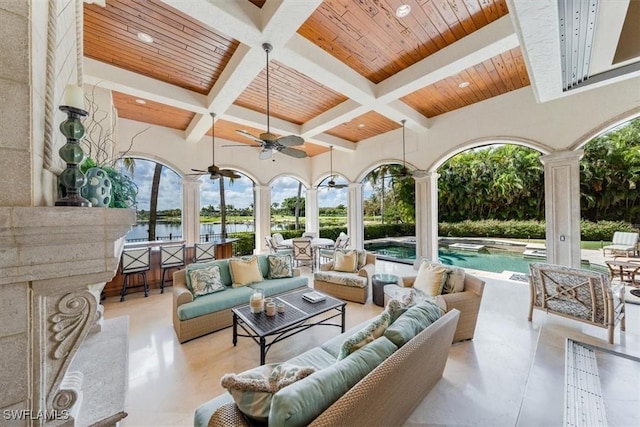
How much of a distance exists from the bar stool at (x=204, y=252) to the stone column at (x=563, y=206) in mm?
6750

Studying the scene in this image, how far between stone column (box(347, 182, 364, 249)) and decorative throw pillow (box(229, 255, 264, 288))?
4.40 meters

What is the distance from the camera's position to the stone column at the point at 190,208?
21.6 ft

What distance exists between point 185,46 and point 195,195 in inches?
174

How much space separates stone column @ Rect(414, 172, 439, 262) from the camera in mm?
5828

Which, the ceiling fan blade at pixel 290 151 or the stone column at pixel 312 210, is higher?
the ceiling fan blade at pixel 290 151

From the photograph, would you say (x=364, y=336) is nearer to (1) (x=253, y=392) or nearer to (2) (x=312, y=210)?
(1) (x=253, y=392)

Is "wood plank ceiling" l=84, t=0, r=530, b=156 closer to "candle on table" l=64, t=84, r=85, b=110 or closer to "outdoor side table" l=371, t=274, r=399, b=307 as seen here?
"candle on table" l=64, t=84, r=85, b=110

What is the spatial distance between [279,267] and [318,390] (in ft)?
10.6

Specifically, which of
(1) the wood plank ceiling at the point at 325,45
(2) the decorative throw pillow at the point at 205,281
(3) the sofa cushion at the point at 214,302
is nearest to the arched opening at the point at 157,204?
(1) the wood plank ceiling at the point at 325,45

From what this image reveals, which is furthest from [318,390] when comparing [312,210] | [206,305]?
[312,210]

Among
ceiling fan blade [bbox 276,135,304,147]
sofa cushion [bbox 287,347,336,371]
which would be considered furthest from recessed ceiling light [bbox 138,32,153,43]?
sofa cushion [bbox 287,347,336,371]

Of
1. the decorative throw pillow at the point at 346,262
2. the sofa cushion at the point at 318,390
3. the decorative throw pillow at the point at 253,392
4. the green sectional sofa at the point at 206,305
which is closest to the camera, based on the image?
the sofa cushion at the point at 318,390

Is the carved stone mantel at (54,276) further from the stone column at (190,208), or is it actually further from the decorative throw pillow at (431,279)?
the stone column at (190,208)

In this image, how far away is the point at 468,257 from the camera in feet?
31.2
